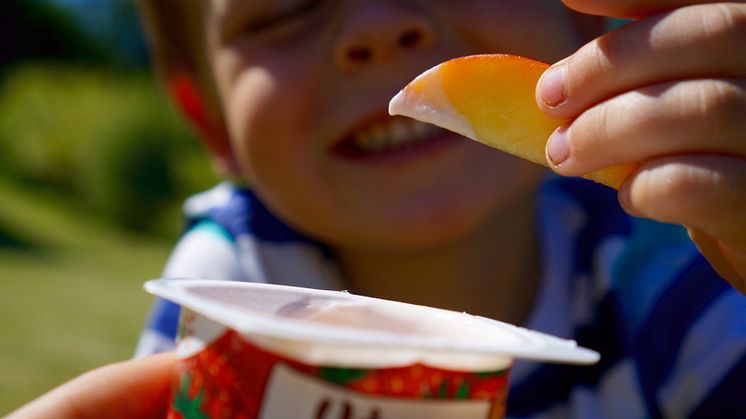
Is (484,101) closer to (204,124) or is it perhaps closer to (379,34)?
(379,34)

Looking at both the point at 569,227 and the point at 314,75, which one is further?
the point at 569,227

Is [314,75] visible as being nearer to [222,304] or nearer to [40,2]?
[222,304]

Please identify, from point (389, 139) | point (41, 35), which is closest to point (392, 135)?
point (389, 139)

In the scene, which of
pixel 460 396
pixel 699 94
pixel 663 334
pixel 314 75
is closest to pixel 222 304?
pixel 460 396

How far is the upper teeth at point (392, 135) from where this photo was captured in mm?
1299

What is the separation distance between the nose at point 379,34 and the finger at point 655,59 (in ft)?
1.73

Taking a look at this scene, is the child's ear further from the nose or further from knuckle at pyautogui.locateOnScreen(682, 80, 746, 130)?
knuckle at pyautogui.locateOnScreen(682, 80, 746, 130)

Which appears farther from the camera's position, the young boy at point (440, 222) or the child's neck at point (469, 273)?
the child's neck at point (469, 273)

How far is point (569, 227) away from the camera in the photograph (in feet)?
5.06

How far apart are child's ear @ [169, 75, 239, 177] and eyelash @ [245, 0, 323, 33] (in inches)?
18.1

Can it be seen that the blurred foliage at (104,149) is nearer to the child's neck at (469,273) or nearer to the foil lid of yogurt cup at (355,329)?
the child's neck at (469,273)

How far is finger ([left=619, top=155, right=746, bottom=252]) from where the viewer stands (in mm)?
650

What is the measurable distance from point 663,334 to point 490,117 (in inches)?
29.3

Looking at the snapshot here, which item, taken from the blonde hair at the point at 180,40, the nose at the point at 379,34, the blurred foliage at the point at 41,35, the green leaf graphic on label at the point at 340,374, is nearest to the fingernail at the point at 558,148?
the green leaf graphic on label at the point at 340,374
